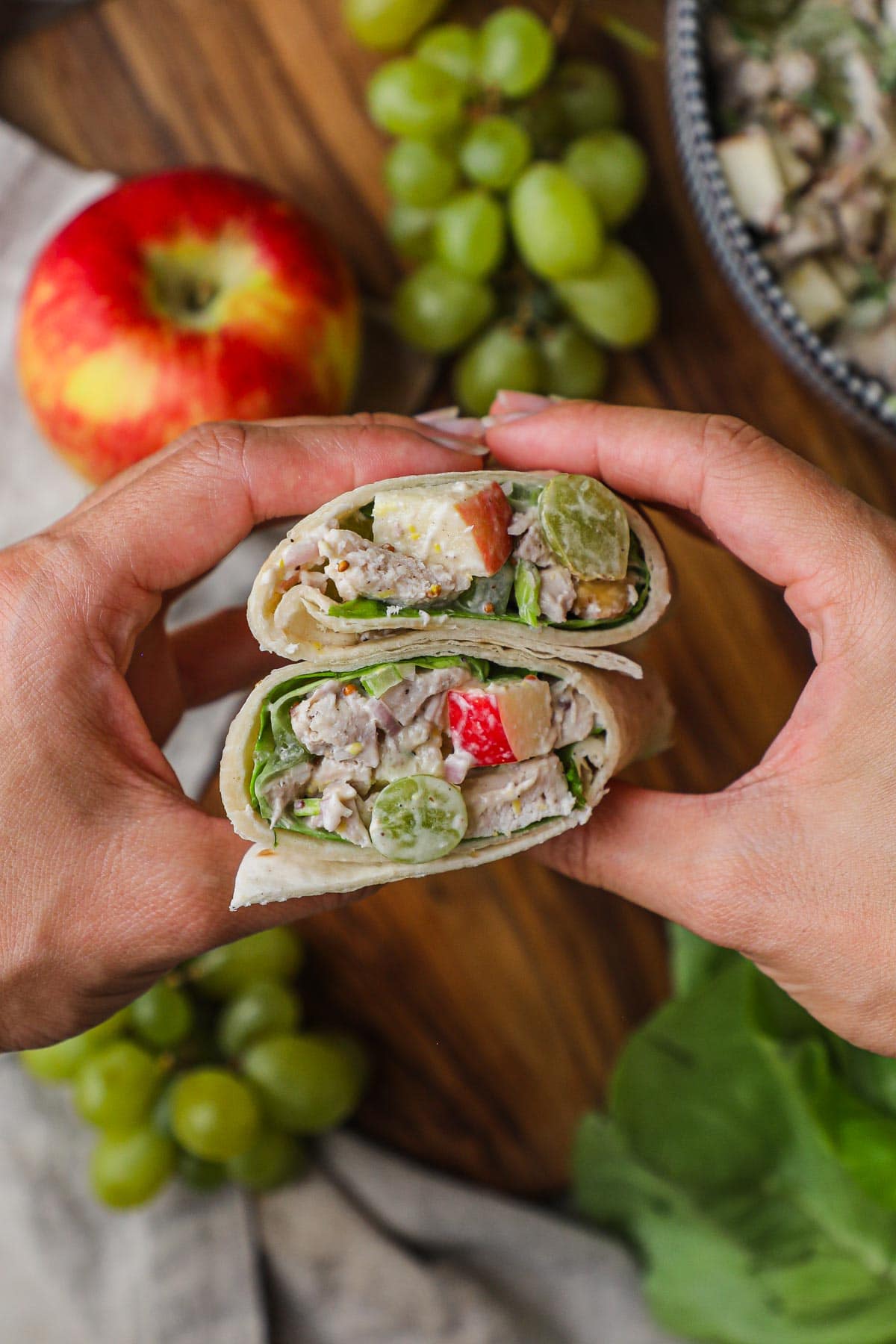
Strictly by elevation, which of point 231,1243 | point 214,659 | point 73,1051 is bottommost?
point 231,1243

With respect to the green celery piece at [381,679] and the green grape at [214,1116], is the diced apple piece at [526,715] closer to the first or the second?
the green celery piece at [381,679]

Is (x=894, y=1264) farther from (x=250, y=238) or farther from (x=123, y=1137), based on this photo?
(x=250, y=238)

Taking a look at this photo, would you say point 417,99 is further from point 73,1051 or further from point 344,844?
point 73,1051

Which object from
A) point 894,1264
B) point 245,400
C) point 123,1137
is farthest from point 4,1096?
point 894,1264

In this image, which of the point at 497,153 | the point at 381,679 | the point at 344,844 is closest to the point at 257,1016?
the point at 344,844

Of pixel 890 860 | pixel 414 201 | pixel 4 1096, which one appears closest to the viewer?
pixel 890 860
